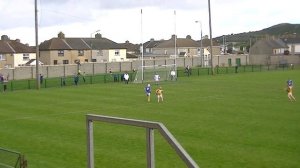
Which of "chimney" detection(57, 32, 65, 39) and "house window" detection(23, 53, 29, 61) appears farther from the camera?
"chimney" detection(57, 32, 65, 39)

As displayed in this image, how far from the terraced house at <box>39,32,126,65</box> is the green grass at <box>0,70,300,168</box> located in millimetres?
59776

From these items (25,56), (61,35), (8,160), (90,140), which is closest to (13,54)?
(25,56)

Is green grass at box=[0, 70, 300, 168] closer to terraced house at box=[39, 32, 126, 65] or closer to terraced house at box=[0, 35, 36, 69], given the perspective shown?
terraced house at box=[0, 35, 36, 69]

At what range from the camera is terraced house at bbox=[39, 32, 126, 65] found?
97.4 metres

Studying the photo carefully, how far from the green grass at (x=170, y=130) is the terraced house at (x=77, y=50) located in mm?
59776

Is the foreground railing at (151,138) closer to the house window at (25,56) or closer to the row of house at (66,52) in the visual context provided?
the row of house at (66,52)

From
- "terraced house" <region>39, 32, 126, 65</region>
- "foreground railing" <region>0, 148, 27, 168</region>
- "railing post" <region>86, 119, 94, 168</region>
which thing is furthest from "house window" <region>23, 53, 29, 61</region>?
"railing post" <region>86, 119, 94, 168</region>

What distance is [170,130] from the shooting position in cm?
2150

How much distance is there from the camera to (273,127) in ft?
70.4

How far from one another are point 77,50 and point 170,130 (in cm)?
8087

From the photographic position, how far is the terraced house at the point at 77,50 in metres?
97.4

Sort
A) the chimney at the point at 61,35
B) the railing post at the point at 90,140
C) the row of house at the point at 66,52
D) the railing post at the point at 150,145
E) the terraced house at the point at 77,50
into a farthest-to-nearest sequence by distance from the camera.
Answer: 1. the chimney at the point at 61,35
2. the terraced house at the point at 77,50
3. the row of house at the point at 66,52
4. the railing post at the point at 90,140
5. the railing post at the point at 150,145

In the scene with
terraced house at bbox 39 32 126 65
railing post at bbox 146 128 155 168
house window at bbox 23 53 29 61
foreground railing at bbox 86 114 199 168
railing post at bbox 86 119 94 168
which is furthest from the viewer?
terraced house at bbox 39 32 126 65

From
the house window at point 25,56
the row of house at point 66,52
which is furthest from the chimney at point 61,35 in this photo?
the house window at point 25,56
